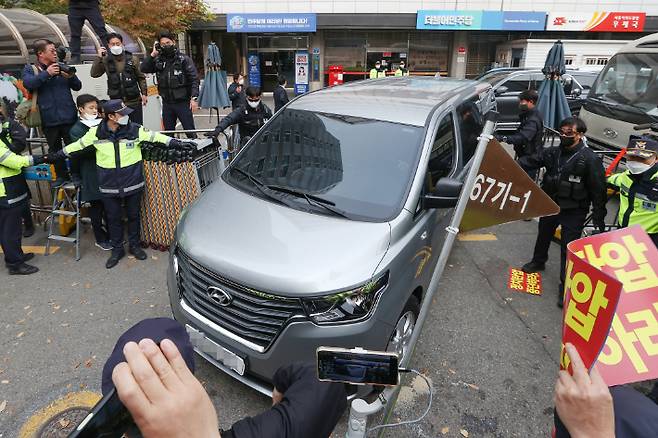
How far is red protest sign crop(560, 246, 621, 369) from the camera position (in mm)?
1238

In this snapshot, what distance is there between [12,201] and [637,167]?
6.03m

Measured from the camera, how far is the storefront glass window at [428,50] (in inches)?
944

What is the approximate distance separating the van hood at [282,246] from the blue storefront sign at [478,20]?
71.2ft

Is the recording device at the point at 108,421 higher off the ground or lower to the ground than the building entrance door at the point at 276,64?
lower

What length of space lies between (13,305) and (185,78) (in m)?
4.20

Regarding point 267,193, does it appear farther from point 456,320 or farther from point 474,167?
point 456,320

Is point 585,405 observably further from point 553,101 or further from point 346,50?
point 346,50

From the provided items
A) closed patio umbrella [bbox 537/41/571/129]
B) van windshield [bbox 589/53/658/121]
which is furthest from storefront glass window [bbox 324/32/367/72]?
closed patio umbrella [bbox 537/41/571/129]

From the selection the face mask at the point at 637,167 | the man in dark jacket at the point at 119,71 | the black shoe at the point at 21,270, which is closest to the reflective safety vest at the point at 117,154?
the black shoe at the point at 21,270

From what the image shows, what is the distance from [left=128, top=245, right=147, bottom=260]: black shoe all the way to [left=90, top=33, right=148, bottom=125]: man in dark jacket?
2390 mm

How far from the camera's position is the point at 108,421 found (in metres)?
0.91

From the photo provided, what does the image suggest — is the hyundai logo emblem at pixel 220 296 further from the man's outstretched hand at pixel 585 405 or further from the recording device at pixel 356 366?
A: the man's outstretched hand at pixel 585 405

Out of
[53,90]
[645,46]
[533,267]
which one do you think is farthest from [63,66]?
[645,46]

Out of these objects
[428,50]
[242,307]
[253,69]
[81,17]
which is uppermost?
[428,50]
